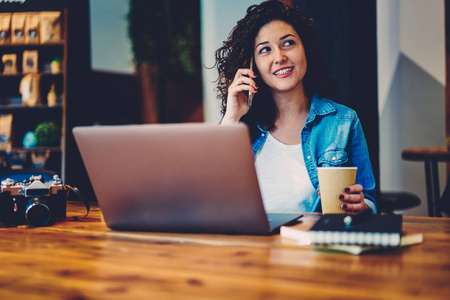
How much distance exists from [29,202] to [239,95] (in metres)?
0.90

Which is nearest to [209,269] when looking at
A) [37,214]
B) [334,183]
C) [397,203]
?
[334,183]

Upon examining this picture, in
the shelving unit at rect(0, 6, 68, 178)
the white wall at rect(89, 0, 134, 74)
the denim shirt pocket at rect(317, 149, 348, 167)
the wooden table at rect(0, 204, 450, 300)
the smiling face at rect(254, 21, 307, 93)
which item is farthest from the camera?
the white wall at rect(89, 0, 134, 74)

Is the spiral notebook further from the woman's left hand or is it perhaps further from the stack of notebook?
the woman's left hand

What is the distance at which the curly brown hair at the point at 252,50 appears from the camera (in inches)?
70.4

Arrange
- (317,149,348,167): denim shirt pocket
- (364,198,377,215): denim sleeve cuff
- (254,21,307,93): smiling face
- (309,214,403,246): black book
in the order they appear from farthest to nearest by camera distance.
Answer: (254,21,307,93): smiling face → (317,149,348,167): denim shirt pocket → (364,198,377,215): denim sleeve cuff → (309,214,403,246): black book

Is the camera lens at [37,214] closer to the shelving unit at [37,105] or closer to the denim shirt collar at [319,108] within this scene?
the denim shirt collar at [319,108]

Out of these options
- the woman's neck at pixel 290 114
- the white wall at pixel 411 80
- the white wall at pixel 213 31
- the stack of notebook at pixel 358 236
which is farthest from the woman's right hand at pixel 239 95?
the white wall at pixel 411 80

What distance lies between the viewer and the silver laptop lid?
863mm

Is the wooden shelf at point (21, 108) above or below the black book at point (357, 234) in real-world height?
above

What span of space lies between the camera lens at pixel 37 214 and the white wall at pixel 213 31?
270cm

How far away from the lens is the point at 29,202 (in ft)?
3.73

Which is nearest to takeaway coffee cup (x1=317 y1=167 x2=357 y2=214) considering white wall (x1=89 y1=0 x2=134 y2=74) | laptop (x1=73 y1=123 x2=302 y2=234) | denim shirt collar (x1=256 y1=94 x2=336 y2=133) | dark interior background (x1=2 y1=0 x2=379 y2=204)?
laptop (x1=73 y1=123 x2=302 y2=234)

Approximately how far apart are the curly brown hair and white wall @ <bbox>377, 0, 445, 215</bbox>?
2993mm

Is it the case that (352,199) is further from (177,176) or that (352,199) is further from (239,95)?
(239,95)
